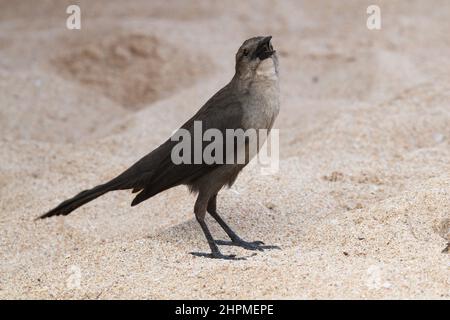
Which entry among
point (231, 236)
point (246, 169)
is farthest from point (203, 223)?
point (246, 169)

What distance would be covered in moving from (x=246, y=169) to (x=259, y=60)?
1.39m

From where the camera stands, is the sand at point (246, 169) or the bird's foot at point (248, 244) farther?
the bird's foot at point (248, 244)

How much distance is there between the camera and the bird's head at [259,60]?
15.3 ft

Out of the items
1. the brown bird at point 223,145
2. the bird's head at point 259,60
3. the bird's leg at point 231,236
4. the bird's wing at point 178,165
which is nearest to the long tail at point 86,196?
the brown bird at point 223,145

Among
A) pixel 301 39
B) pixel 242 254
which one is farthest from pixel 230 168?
pixel 301 39

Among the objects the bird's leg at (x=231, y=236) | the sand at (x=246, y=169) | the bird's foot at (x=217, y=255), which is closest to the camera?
the sand at (x=246, y=169)

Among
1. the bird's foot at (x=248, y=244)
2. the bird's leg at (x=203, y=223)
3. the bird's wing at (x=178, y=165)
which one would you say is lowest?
the bird's foot at (x=248, y=244)

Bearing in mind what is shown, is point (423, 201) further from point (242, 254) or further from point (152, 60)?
point (152, 60)

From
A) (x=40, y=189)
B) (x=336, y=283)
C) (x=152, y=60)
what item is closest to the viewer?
(x=336, y=283)

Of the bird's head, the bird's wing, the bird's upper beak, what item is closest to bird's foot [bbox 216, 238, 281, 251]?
the bird's wing

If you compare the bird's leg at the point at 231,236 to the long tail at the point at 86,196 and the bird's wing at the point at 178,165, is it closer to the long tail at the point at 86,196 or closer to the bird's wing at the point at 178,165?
the bird's wing at the point at 178,165
